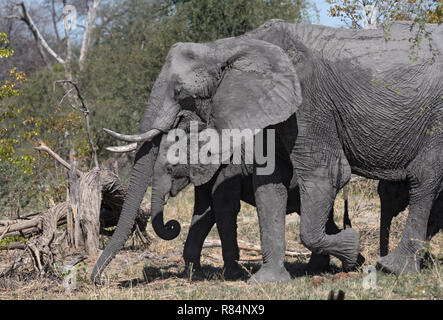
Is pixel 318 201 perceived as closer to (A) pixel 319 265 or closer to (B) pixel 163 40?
(A) pixel 319 265

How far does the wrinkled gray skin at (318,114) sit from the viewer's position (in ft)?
22.8

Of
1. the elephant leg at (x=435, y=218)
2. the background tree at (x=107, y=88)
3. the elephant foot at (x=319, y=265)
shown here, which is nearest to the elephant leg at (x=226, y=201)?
the elephant foot at (x=319, y=265)

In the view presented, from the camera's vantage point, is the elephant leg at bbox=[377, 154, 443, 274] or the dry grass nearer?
the dry grass

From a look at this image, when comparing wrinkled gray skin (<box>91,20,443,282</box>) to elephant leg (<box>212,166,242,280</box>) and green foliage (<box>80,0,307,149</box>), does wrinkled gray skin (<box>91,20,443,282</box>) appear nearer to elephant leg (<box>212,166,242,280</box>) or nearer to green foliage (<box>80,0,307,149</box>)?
elephant leg (<box>212,166,242,280</box>)

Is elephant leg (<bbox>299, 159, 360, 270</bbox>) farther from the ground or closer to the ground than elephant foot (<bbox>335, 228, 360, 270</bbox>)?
farther from the ground

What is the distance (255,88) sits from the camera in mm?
6953

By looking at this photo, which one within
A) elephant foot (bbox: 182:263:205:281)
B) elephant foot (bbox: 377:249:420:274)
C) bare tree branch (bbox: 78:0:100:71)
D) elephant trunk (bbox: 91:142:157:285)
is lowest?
elephant foot (bbox: 182:263:205:281)

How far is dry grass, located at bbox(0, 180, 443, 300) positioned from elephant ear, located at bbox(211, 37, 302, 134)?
160cm

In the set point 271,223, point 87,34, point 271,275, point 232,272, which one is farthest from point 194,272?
point 87,34

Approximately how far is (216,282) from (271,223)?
865 mm

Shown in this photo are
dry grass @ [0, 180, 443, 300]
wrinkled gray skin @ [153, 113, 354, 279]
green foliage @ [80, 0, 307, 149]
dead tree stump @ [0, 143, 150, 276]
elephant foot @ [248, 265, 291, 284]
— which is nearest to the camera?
dry grass @ [0, 180, 443, 300]

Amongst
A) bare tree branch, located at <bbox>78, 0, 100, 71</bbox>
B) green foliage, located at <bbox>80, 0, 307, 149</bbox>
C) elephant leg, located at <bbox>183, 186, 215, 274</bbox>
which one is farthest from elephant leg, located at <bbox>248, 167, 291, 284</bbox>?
bare tree branch, located at <bbox>78, 0, 100, 71</bbox>

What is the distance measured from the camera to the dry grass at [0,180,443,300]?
6180mm
